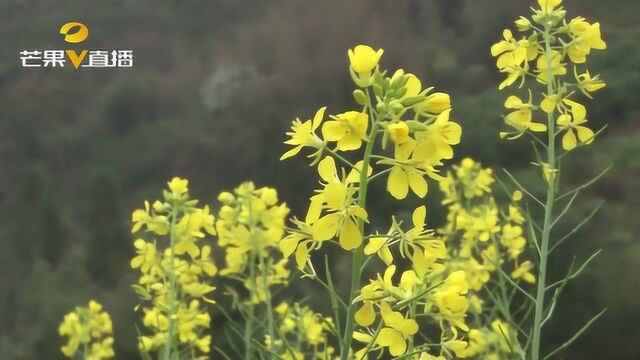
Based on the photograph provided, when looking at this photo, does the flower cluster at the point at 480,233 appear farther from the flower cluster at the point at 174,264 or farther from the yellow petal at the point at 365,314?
the yellow petal at the point at 365,314

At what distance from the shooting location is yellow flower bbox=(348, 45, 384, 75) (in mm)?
758

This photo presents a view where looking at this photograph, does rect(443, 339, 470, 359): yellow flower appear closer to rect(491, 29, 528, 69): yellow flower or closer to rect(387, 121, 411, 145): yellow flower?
rect(387, 121, 411, 145): yellow flower

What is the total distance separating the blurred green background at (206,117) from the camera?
3045 mm

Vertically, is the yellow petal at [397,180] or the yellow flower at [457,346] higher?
the yellow petal at [397,180]

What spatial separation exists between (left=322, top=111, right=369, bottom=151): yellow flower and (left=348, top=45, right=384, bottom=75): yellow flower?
0.05 metres

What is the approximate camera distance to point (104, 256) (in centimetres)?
310

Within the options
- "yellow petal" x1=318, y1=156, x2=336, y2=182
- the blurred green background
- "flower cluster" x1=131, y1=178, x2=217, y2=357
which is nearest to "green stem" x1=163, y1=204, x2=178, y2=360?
"flower cluster" x1=131, y1=178, x2=217, y2=357

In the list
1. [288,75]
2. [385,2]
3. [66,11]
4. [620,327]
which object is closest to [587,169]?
[620,327]

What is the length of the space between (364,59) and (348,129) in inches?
3.1

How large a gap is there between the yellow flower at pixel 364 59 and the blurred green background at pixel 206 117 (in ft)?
7.38

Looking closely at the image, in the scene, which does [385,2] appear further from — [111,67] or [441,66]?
[111,67]

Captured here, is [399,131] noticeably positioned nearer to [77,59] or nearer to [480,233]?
[480,233]

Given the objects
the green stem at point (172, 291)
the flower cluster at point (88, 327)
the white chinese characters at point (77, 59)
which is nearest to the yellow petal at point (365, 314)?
the green stem at point (172, 291)

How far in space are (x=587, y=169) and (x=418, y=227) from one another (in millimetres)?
2423
